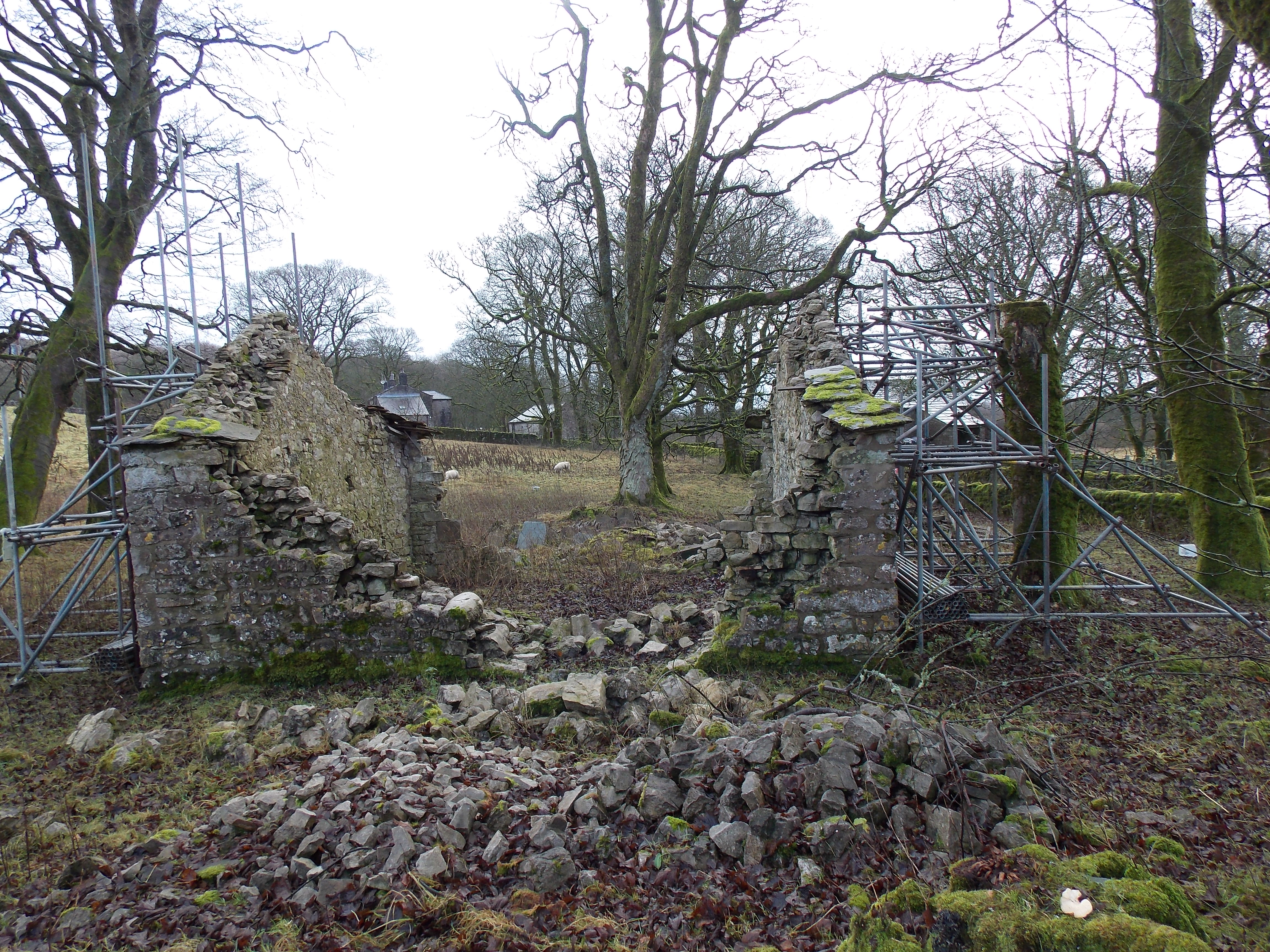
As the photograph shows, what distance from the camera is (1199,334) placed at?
7.66m

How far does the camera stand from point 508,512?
16.5m

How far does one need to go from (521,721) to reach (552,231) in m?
15.4

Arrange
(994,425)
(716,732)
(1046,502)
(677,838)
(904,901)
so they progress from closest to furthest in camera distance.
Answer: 1. (904,901)
2. (677,838)
3. (716,732)
4. (994,425)
5. (1046,502)

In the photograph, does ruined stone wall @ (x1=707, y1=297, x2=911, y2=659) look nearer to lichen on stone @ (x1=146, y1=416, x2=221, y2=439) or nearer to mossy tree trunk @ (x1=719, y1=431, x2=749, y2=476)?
lichen on stone @ (x1=146, y1=416, x2=221, y2=439)

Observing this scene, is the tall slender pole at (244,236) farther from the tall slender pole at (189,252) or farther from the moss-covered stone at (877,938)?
the moss-covered stone at (877,938)

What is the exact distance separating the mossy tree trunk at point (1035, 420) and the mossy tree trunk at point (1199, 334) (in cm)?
153

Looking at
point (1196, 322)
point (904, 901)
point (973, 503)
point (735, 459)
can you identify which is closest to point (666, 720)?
point (904, 901)

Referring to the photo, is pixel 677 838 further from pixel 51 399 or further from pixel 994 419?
pixel 51 399

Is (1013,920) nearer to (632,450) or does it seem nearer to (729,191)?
(632,450)

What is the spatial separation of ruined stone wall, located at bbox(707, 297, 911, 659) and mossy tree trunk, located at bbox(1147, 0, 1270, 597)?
4.47 metres

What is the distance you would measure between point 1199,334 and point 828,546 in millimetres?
5642

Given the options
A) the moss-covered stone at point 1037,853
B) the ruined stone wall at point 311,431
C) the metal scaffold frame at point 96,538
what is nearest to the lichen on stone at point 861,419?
the moss-covered stone at point 1037,853

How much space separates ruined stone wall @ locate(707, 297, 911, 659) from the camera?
5.77 meters

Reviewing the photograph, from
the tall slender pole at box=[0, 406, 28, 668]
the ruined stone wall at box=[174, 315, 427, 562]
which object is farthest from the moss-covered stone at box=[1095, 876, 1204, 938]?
the tall slender pole at box=[0, 406, 28, 668]
